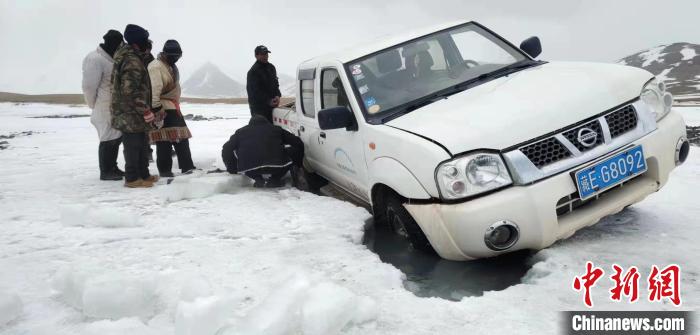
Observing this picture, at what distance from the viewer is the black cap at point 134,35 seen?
5074 millimetres

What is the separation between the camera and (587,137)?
285 cm

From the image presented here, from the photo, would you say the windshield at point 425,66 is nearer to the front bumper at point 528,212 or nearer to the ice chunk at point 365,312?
the front bumper at point 528,212

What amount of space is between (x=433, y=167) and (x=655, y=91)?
180 centimetres

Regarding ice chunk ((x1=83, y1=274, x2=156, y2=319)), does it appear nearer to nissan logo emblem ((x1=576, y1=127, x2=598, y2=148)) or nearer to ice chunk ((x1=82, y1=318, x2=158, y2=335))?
ice chunk ((x1=82, y1=318, x2=158, y2=335))

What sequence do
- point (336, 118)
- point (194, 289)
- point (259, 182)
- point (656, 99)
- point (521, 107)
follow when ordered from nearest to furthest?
point (194, 289)
point (521, 107)
point (656, 99)
point (336, 118)
point (259, 182)

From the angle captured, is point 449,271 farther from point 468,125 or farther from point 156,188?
point 156,188

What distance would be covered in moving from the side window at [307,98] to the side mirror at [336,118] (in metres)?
1.08

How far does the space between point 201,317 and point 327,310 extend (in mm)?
570

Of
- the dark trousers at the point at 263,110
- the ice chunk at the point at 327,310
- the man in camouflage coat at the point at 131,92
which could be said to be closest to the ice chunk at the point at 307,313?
the ice chunk at the point at 327,310

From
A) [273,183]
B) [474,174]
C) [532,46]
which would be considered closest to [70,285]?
[474,174]

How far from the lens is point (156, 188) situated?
5289 mm

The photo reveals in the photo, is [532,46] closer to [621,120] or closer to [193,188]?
[621,120]

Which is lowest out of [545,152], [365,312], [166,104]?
[365,312]

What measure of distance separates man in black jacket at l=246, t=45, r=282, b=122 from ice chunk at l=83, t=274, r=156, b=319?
173 inches
